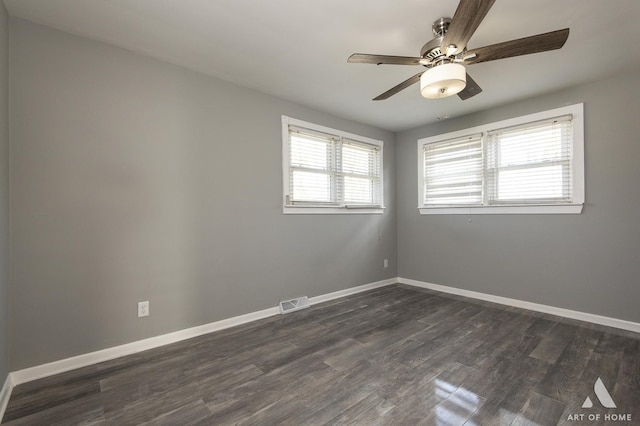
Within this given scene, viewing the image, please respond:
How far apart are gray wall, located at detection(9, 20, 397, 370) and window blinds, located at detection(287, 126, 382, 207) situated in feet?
0.94

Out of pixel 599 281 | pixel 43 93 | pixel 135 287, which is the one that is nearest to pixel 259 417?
pixel 135 287

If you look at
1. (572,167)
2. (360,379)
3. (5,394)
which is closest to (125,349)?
(5,394)

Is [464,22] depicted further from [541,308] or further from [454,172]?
[541,308]

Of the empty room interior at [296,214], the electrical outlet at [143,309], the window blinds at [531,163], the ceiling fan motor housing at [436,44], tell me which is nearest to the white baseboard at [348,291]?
the empty room interior at [296,214]

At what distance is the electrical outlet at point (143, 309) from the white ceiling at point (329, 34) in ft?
7.24

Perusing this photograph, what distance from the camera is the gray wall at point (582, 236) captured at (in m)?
2.89

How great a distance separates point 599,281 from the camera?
305 cm

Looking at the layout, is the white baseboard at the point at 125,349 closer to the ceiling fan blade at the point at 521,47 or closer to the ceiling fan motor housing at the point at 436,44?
the ceiling fan motor housing at the point at 436,44

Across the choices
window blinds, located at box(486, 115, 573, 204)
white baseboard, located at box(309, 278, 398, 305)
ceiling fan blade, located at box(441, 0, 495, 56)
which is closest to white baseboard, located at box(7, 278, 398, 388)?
white baseboard, located at box(309, 278, 398, 305)

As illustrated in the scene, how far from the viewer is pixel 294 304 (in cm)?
352

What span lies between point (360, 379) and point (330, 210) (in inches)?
90.8

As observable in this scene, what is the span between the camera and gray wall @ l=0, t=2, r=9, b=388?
182cm

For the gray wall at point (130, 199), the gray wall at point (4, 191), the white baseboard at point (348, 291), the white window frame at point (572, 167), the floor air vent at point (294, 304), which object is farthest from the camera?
the white baseboard at point (348, 291)

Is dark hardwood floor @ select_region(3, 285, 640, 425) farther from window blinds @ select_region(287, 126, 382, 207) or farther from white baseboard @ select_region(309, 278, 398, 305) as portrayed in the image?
window blinds @ select_region(287, 126, 382, 207)
